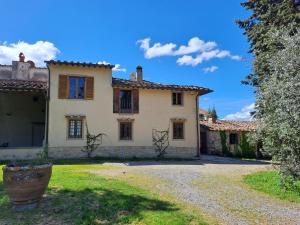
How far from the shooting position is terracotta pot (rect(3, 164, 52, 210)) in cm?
609

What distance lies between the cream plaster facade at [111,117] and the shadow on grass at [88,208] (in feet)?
36.1

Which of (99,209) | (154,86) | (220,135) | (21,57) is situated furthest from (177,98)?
(21,57)

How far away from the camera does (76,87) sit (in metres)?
19.3

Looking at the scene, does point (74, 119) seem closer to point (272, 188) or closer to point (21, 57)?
point (21, 57)

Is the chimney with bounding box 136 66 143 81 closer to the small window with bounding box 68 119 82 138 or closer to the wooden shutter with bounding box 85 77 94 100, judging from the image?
the wooden shutter with bounding box 85 77 94 100

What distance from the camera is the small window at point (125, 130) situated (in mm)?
20281

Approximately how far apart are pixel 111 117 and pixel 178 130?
18.0 ft

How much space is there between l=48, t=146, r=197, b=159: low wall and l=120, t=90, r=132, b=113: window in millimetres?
2841

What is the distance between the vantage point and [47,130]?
18359 mm

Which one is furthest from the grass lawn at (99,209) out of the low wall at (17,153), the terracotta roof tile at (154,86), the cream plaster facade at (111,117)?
the terracotta roof tile at (154,86)

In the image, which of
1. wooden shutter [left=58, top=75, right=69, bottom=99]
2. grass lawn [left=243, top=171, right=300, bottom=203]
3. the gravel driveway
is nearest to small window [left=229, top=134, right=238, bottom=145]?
grass lawn [left=243, top=171, right=300, bottom=203]

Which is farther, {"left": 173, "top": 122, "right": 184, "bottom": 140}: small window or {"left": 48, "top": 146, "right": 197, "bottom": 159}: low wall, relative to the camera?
{"left": 173, "top": 122, "right": 184, "bottom": 140}: small window

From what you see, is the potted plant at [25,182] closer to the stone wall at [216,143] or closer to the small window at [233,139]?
the stone wall at [216,143]

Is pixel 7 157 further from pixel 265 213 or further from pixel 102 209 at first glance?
pixel 265 213
